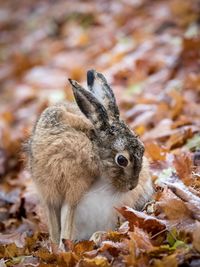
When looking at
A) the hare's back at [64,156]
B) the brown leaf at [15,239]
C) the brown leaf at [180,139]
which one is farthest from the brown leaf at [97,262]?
the brown leaf at [180,139]

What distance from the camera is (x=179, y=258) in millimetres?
4199

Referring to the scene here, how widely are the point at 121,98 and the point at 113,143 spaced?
4.19m

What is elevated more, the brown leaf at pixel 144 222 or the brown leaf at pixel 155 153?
the brown leaf at pixel 155 153

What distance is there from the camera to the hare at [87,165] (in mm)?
5273

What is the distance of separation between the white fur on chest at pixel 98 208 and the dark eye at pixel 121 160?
235mm

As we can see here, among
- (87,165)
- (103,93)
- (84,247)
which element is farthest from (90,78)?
(84,247)

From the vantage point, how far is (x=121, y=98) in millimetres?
9461

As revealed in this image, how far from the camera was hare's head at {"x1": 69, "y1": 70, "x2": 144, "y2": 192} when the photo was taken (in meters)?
5.25

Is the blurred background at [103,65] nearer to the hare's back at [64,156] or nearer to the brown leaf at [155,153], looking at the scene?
the brown leaf at [155,153]

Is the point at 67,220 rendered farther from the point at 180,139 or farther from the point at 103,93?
the point at 180,139

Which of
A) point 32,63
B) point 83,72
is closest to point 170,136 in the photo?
point 83,72

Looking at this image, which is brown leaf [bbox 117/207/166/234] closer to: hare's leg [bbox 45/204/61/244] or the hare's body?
the hare's body

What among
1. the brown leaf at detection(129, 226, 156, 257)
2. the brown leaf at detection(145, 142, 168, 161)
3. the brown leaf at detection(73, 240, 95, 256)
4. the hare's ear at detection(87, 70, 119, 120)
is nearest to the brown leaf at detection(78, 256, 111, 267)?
the brown leaf at detection(129, 226, 156, 257)

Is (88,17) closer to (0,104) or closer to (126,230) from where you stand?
(0,104)
